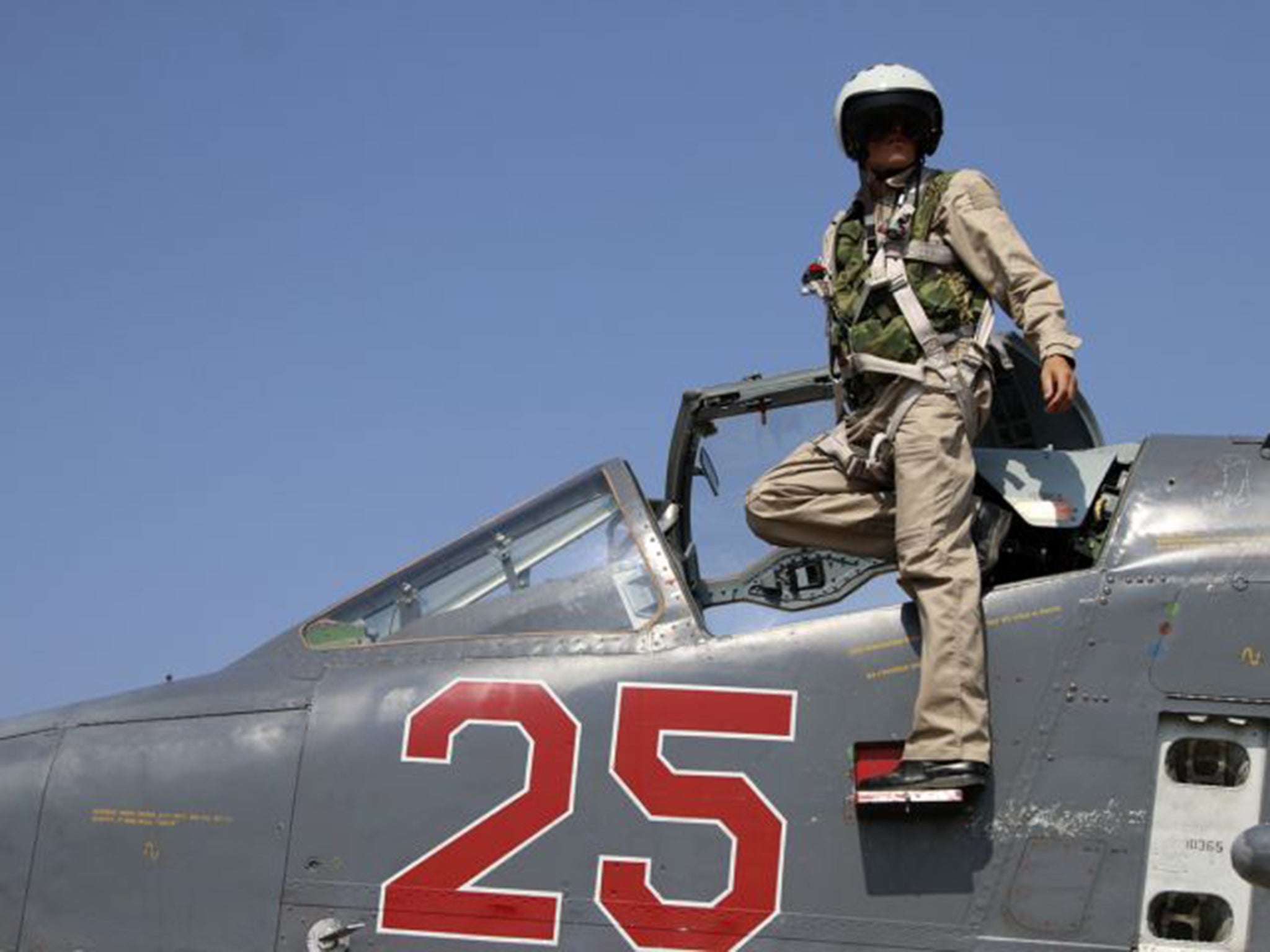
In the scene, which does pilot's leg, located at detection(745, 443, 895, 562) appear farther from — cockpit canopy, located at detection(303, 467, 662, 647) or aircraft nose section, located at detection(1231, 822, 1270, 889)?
aircraft nose section, located at detection(1231, 822, 1270, 889)

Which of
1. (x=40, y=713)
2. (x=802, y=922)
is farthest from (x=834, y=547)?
(x=40, y=713)

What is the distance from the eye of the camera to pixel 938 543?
6.59 metres

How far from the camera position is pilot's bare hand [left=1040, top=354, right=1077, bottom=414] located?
21.0 feet

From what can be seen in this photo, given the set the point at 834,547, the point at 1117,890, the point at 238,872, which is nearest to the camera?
the point at 1117,890

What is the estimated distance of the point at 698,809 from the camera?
6.55 metres

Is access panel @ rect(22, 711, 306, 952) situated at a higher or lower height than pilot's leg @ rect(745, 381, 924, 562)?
lower

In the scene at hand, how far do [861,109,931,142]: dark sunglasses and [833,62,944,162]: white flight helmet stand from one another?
0.5 inches

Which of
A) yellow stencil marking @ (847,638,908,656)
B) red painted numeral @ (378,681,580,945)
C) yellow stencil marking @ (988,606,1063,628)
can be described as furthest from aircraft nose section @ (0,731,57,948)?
yellow stencil marking @ (988,606,1063,628)

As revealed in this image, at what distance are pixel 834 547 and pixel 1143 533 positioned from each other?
1.19 metres

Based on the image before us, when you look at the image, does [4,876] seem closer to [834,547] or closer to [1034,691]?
[834,547]

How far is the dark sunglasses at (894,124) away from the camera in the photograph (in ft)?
23.3

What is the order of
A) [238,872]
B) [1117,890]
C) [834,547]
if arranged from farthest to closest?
[834,547], [238,872], [1117,890]

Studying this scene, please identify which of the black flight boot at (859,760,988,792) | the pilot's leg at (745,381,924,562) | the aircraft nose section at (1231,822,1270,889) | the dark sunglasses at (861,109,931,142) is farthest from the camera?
the dark sunglasses at (861,109,931,142)

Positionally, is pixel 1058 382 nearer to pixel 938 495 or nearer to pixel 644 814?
pixel 938 495
